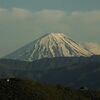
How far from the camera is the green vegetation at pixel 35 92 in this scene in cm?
14712

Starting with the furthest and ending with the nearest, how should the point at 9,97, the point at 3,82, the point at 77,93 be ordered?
the point at 77,93 → the point at 3,82 → the point at 9,97

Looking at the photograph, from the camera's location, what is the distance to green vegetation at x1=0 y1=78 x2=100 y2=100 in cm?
14712

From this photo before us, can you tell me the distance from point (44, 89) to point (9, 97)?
17.5 meters

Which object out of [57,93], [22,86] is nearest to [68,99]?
[57,93]

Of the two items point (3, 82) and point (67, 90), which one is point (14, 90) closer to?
point (3, 82)

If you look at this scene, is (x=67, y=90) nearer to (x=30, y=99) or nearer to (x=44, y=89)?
(x=44, y=89)

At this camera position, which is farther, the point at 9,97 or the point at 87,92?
the point at 87,92

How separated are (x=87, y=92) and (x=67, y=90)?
7.52m

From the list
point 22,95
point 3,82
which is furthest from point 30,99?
point 3,82

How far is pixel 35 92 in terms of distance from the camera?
151500 mm

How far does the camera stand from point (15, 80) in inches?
6211

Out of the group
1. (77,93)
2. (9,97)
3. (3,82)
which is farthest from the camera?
(77,93)

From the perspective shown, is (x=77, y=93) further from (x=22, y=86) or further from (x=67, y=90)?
(x=22, y=86)

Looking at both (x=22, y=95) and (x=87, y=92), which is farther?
(x=87, y=92)
